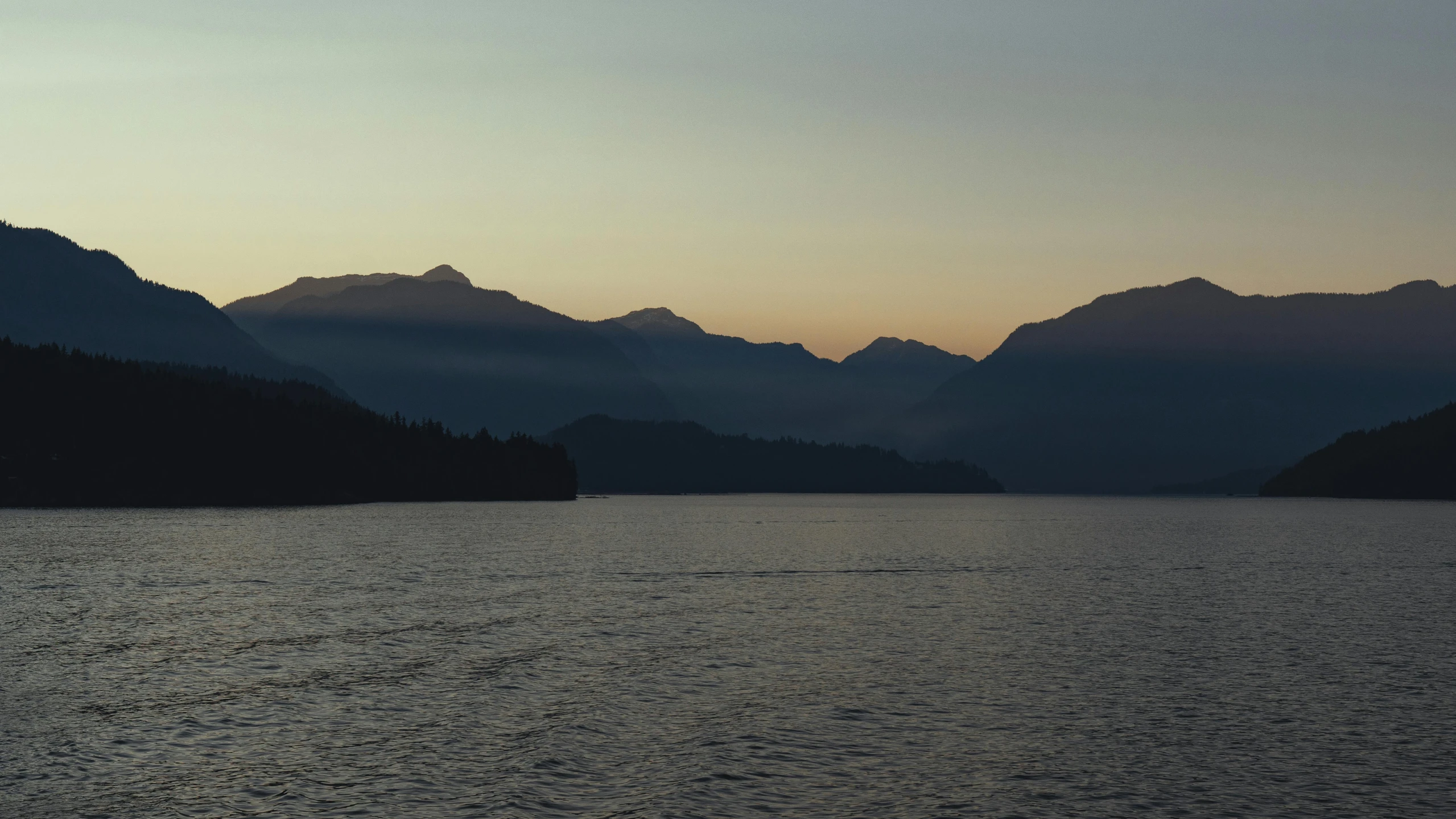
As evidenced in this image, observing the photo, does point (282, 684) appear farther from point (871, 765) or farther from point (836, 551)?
point (836, 551)

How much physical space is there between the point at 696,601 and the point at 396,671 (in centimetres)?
4014

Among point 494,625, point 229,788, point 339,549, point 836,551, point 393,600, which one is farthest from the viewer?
point 836,551

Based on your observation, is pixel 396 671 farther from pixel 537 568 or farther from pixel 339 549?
pixel 339 549

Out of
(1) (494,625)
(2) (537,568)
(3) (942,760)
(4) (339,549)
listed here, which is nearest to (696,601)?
(1) (494,625)

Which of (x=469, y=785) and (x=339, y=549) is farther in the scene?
(x=339, y=549)

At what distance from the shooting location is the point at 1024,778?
40.5m

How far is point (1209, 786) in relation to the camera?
39531 mm

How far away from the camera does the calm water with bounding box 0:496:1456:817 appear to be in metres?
38.2

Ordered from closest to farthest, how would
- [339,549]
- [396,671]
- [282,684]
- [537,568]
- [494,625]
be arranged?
[282,684], [396,671], [494,625], [537,568], [339,549]

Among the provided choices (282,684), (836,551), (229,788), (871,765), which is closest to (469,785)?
(229,788)

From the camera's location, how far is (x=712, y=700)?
53.8 metres

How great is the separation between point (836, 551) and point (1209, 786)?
137 meters

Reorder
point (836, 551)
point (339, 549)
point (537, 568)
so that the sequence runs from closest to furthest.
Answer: point (537, 568), point (339, 549), point (836, 551)

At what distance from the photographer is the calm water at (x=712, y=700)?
38.2 metres
